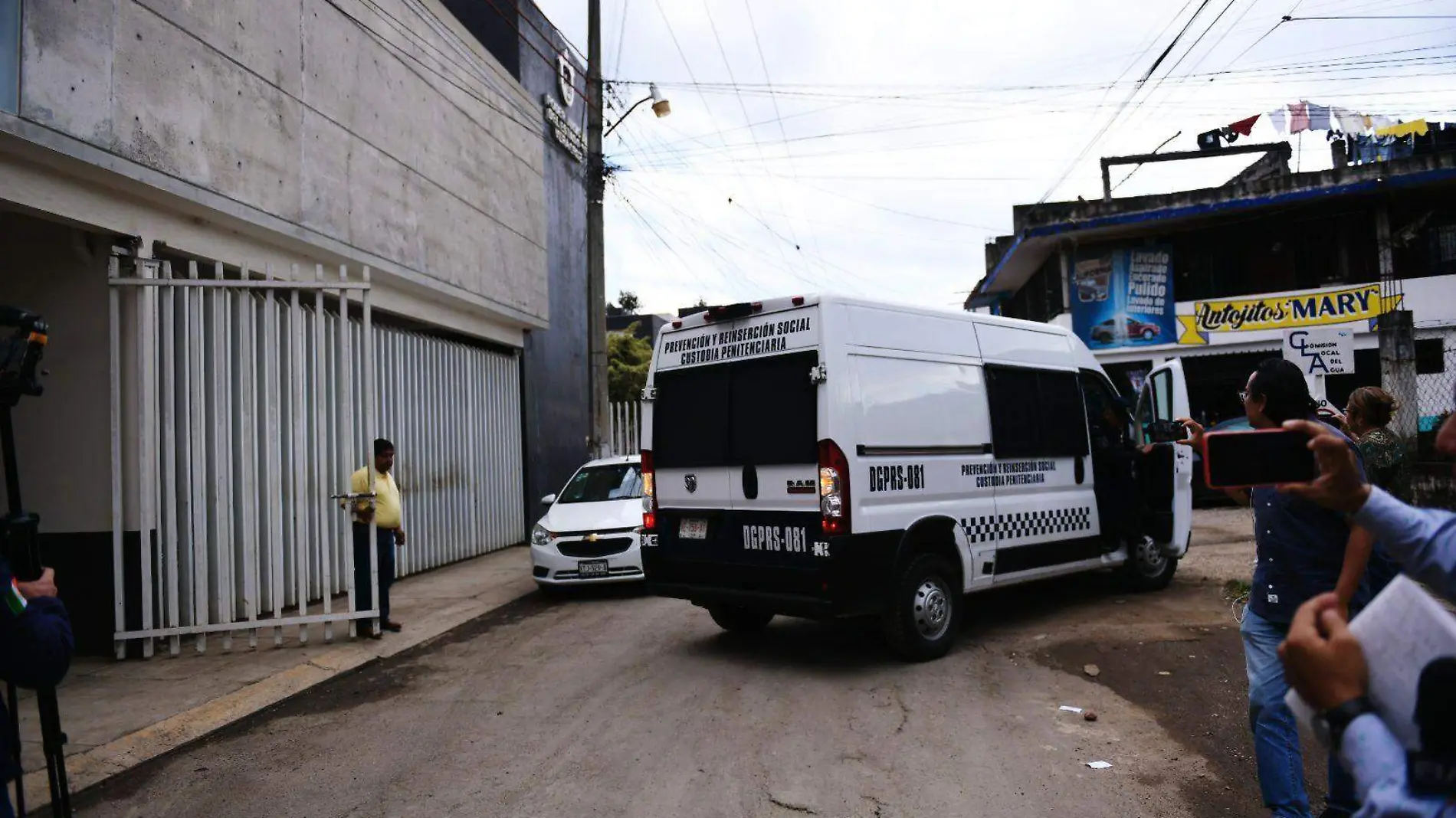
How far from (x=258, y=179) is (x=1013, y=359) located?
22.2 feet

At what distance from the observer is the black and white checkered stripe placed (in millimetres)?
6609

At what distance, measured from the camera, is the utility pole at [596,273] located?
12.6 meters

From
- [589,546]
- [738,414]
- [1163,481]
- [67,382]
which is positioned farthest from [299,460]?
[1163,481]

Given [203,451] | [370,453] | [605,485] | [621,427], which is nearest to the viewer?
[203,451]

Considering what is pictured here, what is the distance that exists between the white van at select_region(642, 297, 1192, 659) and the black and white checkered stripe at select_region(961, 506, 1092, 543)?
0.02 metres

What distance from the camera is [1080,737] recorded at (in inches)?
186

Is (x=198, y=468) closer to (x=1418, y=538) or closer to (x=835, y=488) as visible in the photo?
(x=835, y=488)

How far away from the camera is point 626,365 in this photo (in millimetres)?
35094

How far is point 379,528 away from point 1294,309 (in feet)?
62.6

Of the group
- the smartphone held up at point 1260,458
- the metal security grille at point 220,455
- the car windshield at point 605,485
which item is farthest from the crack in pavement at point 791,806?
the car windshield at point 605,485

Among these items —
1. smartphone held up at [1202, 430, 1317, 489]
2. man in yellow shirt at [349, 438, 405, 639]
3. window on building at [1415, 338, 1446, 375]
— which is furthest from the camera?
window on building at [1415, 338, 1446, 375]

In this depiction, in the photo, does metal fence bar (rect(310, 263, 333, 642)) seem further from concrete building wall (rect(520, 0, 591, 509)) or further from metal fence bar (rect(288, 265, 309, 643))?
concrete building wall (rect(520, 0, 591, 509))

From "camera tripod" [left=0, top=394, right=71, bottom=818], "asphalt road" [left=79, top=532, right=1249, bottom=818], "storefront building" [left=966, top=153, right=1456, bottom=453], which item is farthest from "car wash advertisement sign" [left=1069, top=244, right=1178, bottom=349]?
"camera tripod" [left=0, top=394, right=71, bottom=818]

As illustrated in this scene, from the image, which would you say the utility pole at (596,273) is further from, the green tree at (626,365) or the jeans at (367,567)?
the green tree at (626,365)
